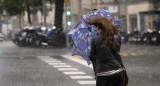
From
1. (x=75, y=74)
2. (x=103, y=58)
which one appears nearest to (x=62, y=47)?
(x=75, y=74)

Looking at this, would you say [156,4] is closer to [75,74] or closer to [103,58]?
[75,74]

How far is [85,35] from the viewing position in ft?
26.2

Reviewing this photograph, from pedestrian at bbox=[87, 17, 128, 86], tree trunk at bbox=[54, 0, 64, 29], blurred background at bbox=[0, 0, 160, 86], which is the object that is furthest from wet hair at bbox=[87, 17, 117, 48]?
tree trunk at bbox=[54, 0, 64, 29]

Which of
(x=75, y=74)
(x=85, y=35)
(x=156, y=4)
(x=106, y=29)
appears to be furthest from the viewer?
(x=156, y=4)

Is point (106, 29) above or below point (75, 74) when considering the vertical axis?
above

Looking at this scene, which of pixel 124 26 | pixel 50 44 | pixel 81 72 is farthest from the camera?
pixel 124 26

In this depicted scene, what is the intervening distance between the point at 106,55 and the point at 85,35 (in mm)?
1919

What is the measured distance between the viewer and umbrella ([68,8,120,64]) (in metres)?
7.80

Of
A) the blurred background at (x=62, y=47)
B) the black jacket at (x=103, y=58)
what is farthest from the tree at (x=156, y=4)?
the black jacket at (x=103, y=58)

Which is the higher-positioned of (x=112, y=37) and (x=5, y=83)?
(x=112, y=37)

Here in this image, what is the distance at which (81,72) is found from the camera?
13.8m

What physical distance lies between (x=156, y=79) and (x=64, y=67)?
4380mm

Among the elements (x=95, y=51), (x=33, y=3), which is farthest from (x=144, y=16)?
(x=95, y=51)

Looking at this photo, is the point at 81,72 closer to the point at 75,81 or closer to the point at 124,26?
the point at 75,81
